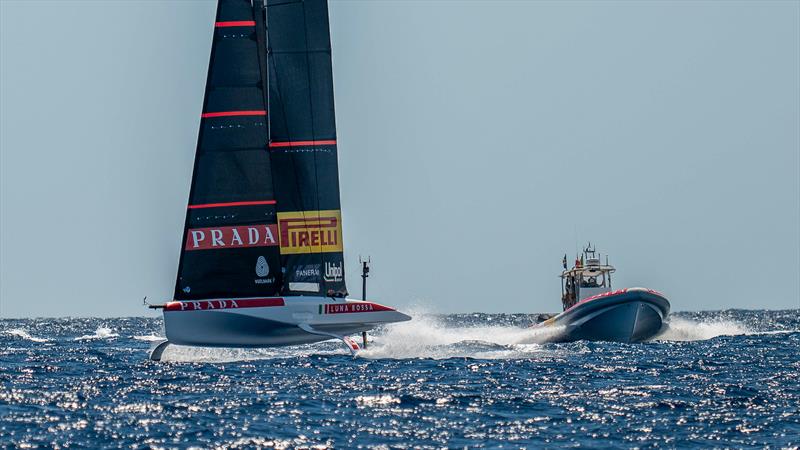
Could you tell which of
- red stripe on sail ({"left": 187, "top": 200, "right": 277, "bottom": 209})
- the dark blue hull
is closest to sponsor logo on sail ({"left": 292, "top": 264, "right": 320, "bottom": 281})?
red stripe on sail ({"left": 187, "top": 200, "right": 277, "bottom": 209})

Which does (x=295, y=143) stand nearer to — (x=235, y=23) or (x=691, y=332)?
(x=235, y=23)

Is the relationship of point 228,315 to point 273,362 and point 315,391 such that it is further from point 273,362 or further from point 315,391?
point 315,391

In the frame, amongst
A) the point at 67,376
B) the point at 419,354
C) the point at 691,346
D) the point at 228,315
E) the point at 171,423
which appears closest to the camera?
the point at 171,423

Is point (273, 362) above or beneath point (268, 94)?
beneath

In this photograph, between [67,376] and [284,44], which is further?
[284,44]

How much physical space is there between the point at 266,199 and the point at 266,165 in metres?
1.09

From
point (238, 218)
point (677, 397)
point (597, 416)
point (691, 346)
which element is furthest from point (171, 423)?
point (691, 346)

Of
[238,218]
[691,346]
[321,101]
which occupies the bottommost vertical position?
[691,346]

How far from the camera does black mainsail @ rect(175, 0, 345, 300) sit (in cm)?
4162

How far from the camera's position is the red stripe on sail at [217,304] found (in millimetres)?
41062

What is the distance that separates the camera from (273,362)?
43500 millimetres

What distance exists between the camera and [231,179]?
41688mm

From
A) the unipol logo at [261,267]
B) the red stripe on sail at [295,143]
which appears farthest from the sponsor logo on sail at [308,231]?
the red stripe on sail at [295,143]

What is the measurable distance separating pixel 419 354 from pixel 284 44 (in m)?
12.2
